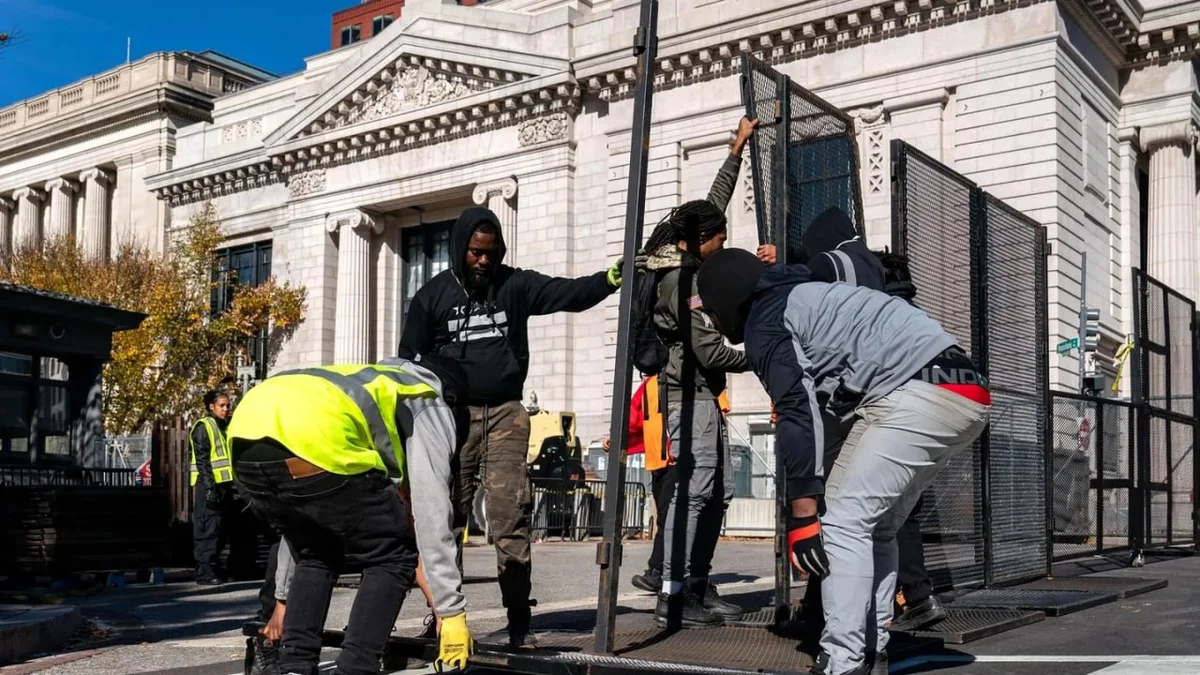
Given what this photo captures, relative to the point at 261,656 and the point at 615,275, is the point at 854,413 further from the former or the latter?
the point at 261,656

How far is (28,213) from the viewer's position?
53.1 meters

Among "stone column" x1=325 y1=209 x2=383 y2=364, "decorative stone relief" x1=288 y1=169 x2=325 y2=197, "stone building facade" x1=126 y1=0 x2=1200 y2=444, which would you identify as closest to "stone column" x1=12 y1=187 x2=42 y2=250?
"stone building facade" x1=126 y1=0 x2=1200 y2=444

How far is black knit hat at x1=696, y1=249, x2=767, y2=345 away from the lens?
207 inches

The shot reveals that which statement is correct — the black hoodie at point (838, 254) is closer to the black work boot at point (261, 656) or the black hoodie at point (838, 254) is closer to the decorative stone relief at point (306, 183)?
the black work boot at point (261, 656)

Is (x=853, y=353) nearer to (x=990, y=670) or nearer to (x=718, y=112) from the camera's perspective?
(x=990, y=670)

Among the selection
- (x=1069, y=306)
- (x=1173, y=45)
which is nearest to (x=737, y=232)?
(x=1069, y=306)

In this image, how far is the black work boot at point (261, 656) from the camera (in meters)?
5.60

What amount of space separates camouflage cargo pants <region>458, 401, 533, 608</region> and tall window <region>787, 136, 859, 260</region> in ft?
6.39

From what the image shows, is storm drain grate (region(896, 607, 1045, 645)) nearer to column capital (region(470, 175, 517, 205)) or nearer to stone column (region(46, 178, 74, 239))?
column capital (region(470, 175, 517, 205))

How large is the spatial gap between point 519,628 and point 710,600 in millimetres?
1680

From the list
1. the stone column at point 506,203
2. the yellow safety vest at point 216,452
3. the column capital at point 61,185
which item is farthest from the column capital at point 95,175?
the yellow safety vest at point 216,452

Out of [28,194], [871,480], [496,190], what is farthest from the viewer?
[28,194]

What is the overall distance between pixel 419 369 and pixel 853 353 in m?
1.71

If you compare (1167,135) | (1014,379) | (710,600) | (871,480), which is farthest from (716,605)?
(1167,135)
